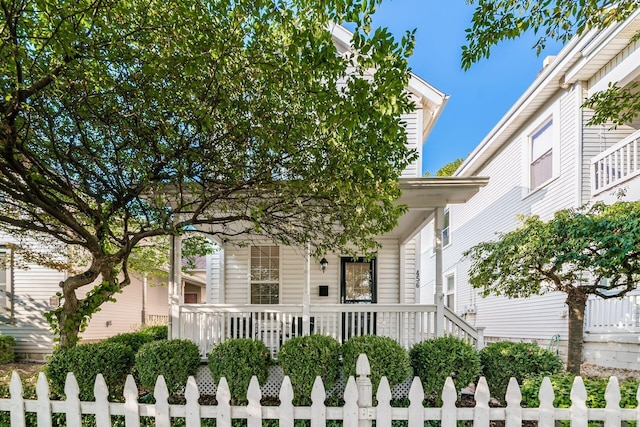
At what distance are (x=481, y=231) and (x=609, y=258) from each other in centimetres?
864

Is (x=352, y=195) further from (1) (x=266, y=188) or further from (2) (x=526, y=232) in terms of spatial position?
(2) (x=526, y=232)

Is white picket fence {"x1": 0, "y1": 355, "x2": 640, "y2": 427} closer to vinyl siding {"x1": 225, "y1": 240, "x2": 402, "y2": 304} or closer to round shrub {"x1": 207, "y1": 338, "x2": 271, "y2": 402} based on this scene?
round shrub {"x1": 207, "y1": 338, "x2": 271, "y2": 402}

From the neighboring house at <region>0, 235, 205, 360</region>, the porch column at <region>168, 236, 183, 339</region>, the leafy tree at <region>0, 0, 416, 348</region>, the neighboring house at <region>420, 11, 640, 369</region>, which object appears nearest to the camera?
the leafy tree at <region>0, 0, 416, 348</region>

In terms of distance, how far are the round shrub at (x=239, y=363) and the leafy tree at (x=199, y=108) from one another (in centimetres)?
160

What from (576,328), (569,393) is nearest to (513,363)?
(576,328)

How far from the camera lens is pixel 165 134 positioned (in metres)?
3.79

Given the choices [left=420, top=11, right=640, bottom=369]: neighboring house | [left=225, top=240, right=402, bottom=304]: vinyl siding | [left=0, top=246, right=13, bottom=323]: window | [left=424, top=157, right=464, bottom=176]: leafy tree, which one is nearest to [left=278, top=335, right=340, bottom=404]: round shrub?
[left=420, top=11, right=640, bottom=369]: neighboring house

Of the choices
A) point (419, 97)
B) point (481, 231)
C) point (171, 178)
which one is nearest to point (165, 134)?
point (171, 178)

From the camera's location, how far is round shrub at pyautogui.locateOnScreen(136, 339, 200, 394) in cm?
498

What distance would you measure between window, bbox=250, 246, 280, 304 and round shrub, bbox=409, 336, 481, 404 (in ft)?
17.2

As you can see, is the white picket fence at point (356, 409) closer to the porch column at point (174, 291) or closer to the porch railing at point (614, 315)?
the porch column at point (174, 291)

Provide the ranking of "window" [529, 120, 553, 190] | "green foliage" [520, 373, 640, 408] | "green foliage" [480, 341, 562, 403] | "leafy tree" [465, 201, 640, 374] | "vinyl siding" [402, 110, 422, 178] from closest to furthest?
"green foliage" [520, 373, 640, 408]
"leafy tree" [465, 201, 640, 374]
"green foliage" [480, 341, 562, 403]
"vinyl siding" [402, 110, 422, 178]
"window" [529, 120, 553, 190]

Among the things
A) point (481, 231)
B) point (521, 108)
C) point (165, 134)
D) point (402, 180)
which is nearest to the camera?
point (165, 134)

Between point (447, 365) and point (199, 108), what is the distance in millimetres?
4219
